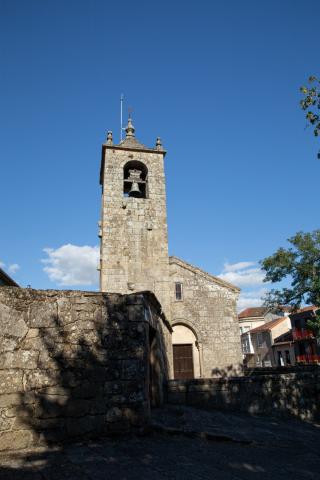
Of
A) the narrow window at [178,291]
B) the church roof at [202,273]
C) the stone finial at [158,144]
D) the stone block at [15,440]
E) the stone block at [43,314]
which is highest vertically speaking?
the stone finial at [158,144]

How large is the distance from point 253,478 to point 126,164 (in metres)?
13.8

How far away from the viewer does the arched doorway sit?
15625mm

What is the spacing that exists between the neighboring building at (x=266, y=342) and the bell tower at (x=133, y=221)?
29653 millimetres

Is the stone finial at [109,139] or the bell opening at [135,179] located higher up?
the stone finial at [109,139]

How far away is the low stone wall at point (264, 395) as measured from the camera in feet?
22.2

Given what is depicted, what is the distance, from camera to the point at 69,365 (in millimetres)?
4137

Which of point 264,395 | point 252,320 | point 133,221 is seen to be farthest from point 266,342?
point 264,395

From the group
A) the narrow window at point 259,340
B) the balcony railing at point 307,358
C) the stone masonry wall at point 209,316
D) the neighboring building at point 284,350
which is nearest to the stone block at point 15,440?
the stone masonry wall at point 209,316

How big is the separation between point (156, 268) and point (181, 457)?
997 centimetres

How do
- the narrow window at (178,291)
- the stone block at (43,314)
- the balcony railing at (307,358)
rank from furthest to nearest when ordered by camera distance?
the balcony railing at (307,358), the narrow window at (178,291), the stone block at (43,314)

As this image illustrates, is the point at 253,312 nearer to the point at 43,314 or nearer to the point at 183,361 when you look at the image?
the point at 183,361

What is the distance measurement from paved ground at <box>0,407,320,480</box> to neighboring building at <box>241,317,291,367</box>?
36272 millimetres

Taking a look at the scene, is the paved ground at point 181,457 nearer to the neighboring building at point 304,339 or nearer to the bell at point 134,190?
the bell at point 134,190

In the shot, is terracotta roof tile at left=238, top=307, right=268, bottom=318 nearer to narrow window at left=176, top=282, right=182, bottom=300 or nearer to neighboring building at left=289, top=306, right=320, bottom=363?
neighboring building at left=289, top=306, right=320, bottom=363
